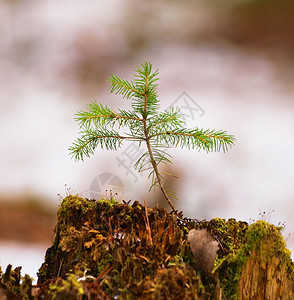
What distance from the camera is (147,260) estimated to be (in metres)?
1.01

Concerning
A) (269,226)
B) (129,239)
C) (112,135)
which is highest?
(112,135)

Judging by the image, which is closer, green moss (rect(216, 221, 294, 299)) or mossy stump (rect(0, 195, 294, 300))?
mossy stump (rect(0, 195, 294, 300))

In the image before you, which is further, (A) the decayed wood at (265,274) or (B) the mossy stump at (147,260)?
(A) the decayed wood at (265,274)

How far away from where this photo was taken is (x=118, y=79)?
4.90ft

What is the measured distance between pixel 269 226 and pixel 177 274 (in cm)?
35

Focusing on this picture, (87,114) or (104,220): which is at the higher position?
(87,114)

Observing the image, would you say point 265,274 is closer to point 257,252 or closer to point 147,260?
point 257,252

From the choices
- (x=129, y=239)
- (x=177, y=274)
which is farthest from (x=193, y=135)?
(x=177, y=274)

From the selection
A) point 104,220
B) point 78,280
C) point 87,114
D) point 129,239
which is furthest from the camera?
point 87,114

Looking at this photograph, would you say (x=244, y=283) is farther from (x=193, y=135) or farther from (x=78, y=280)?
(x=193, y=135)

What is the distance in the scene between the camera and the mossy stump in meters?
0.91

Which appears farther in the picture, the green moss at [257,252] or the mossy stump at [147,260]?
the green moss at [257,252]

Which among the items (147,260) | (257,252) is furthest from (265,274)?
(147,260)

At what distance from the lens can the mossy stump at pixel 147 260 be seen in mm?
915
